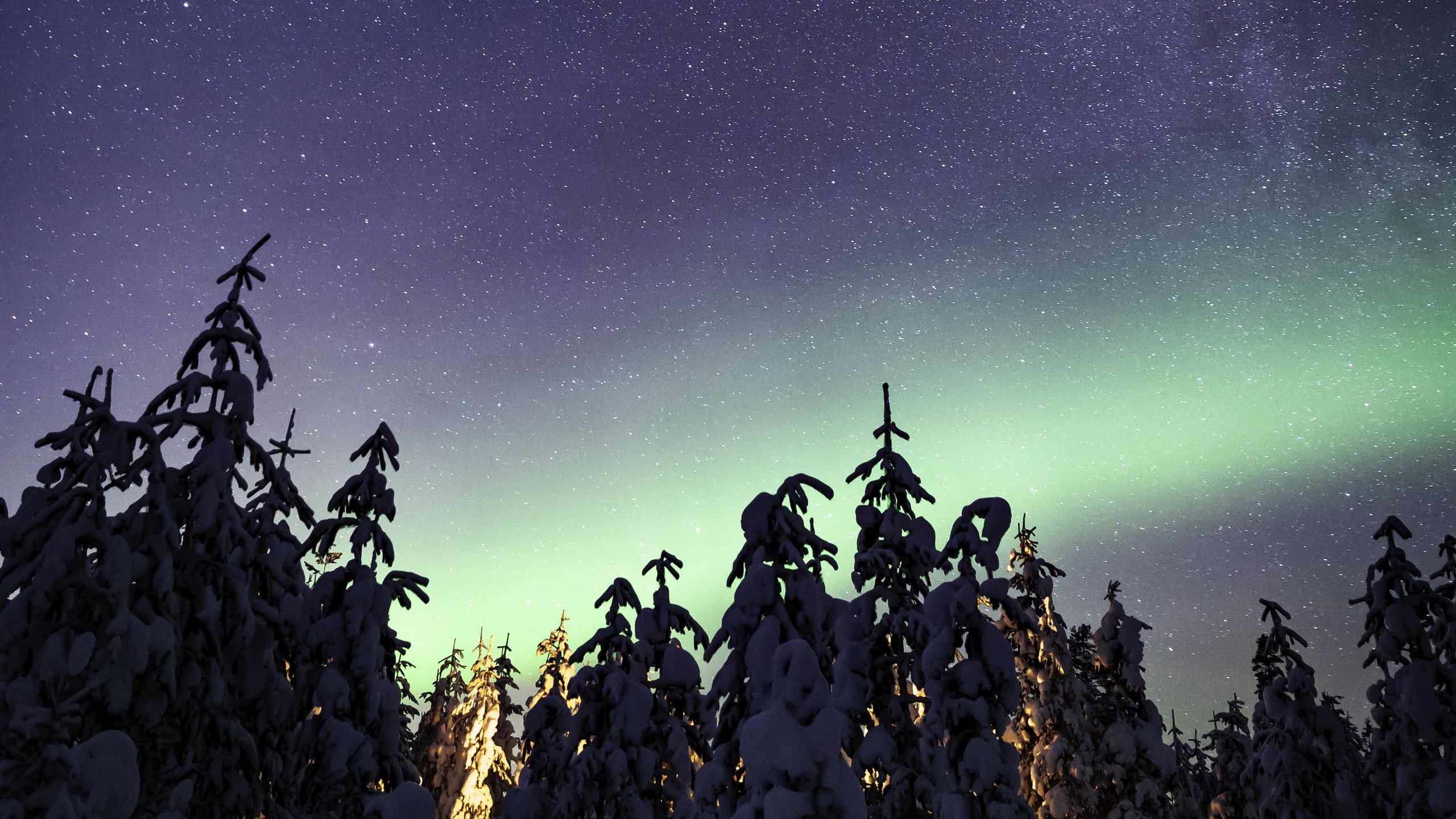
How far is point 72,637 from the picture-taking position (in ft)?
29.0

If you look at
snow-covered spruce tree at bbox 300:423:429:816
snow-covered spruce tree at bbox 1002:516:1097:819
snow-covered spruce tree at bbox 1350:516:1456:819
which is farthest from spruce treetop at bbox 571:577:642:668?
snow-covered spruce tree at bbox 1350:516:1456:819

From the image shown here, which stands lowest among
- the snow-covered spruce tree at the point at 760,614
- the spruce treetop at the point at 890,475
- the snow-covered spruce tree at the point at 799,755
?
the snow-covered spruce tree at the point at 799,755

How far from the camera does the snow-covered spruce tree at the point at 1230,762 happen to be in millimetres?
27594

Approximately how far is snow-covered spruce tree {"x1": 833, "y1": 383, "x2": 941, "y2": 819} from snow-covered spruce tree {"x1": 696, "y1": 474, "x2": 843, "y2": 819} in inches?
43.6

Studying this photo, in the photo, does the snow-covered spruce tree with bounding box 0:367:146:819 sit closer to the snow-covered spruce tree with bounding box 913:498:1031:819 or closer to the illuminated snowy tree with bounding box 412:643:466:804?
the snow-covered spruce tree with bounding box 913:498:1031:819

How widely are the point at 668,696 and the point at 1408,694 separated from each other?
1369cm

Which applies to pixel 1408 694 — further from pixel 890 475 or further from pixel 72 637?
pixel 72 637

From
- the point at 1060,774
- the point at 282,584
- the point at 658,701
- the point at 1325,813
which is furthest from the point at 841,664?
the point at 1325,813

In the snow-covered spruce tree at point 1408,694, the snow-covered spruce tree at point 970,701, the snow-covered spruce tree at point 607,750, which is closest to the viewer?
the snow-covered spruce tree at point 970,701

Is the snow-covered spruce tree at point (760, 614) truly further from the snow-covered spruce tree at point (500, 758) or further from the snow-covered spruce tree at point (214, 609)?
the snow-covered spruce tree at point (500, 758)

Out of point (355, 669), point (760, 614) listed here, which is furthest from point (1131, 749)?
point (355, 669)

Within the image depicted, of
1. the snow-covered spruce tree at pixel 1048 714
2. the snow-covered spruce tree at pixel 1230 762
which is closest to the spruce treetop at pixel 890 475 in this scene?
the snow-covered spruce tree at pixel 1048 714

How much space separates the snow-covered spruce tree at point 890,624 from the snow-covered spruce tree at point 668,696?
2774mm

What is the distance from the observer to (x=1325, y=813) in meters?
19.9
